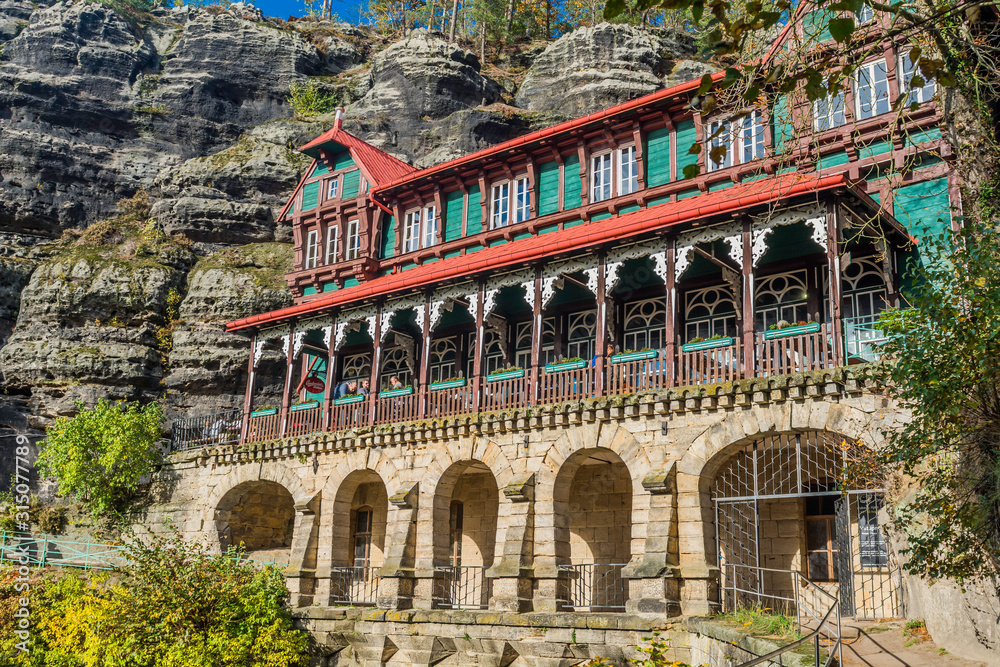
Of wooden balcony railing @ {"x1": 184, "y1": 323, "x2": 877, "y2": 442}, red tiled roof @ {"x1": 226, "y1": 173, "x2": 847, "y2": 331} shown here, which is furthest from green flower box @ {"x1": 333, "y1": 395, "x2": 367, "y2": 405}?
red tiled roof @ {"x1": 226, "y1": 173, "x2": 847, "y2": 331}

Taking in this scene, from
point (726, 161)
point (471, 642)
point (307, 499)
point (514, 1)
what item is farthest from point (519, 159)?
point (514, 1)

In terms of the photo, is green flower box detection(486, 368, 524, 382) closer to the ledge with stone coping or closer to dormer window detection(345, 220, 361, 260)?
the ledge with stone coping

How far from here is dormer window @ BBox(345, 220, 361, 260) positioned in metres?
28.7

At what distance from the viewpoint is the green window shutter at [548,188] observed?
24891mm

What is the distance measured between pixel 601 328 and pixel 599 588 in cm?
590

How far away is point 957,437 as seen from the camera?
9.70 metres

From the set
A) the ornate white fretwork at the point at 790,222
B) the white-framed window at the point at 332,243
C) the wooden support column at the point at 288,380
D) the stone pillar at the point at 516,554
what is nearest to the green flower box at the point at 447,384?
the wooden support column at the point at 288,380

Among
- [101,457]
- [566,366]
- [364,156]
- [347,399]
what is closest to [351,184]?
[364,156]

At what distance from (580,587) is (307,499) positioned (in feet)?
24.1

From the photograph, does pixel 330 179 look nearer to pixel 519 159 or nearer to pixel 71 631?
pixel 519 159

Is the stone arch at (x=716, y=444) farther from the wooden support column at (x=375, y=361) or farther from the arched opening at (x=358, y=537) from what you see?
the wooden support column at (x=375, y=361)

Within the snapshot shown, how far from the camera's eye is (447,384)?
74.3 ft

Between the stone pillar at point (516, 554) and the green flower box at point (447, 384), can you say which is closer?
the stone pillar at point (516, 554)

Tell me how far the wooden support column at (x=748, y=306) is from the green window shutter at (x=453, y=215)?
11.4 metres
